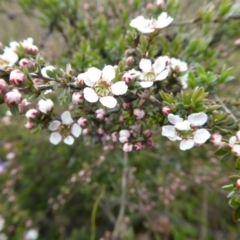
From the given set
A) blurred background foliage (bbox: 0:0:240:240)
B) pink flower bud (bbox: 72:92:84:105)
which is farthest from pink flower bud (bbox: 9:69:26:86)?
blurred background foliage (bbox: 0:0:240:240)

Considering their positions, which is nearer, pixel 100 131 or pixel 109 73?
pixel 109 73

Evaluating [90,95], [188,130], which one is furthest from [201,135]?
[90,95]

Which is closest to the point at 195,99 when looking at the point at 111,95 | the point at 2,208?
the point at 111,95

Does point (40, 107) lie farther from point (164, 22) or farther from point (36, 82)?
point (164, 22)

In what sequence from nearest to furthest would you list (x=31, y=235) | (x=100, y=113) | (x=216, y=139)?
(x=216, y=139) → (x=100, y=113) → (x=31, y=235)

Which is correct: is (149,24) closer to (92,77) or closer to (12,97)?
(92,77)

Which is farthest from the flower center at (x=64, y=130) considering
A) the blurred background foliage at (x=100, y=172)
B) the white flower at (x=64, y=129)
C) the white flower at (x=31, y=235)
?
the white flower at (x=31, y=235)
